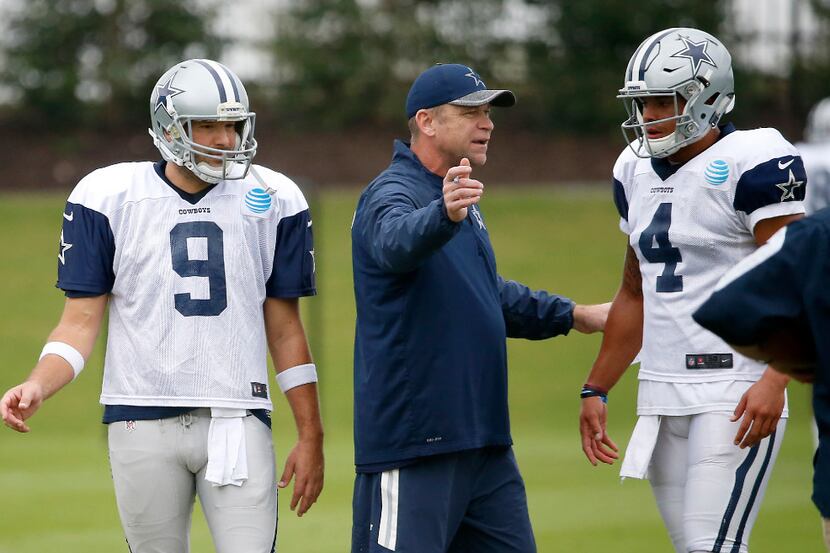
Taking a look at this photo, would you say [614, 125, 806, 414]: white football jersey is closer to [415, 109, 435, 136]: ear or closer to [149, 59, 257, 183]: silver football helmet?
[415, 109, 435, 136]: ear

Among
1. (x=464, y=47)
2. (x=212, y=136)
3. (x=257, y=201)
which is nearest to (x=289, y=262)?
(x=257, y=201)

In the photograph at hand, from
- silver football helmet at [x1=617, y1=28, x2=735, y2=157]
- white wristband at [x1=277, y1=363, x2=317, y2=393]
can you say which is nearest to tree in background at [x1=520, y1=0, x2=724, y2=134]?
silver football helmet at [x1=617, y1=28, x2=735, y2=157]

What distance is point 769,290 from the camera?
269cm

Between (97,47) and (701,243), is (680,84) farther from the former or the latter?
(97,47)

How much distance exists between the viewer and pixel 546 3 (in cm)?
1912

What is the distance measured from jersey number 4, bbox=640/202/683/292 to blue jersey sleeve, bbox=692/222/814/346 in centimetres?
182

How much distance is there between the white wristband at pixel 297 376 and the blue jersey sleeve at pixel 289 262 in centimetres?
24

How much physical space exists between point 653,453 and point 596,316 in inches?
23.9

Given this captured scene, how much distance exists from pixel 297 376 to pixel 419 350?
49 centimetres

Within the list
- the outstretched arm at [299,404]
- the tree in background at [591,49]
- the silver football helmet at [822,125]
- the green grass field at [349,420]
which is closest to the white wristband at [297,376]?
the outstretched arm at [299,404]

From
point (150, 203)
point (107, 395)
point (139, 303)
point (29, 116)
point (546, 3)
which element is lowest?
point (107, 395)

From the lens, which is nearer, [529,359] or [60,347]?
[60,347]

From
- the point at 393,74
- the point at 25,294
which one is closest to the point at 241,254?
the point at 25,294

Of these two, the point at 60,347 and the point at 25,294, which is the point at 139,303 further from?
the point at 25,294
